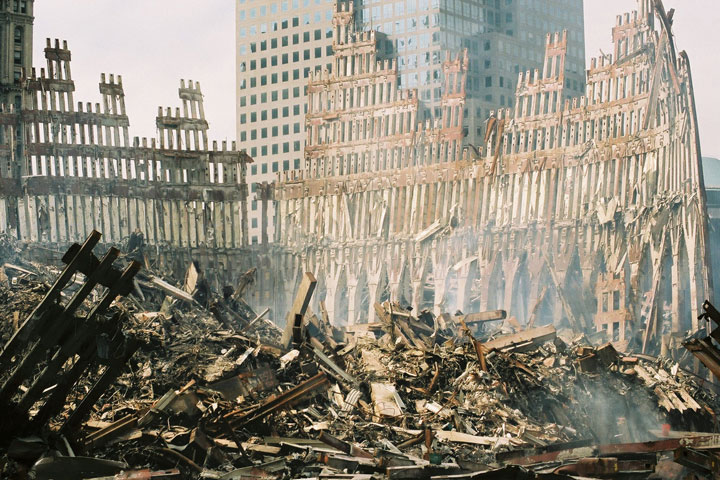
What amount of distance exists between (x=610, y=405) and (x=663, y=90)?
1086cm

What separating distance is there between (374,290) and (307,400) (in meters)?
15.1

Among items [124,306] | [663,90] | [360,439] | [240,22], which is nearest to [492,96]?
[240,22]

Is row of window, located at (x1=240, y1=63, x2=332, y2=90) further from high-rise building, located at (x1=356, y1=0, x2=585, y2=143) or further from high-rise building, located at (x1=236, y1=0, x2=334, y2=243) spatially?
high-rise building, located at (x1=356, y1=0, x2=585, y2=143)

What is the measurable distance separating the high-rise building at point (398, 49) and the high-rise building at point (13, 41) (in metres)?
25.9

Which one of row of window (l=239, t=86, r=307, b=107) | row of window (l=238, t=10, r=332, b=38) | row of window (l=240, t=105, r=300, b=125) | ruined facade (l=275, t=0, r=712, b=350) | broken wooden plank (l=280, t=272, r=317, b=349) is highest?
row of window (l=238, t=10, r=332, b=38)

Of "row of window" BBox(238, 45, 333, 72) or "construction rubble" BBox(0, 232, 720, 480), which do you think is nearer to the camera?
"construction rubble" BBox(0, 232, 720, 480)

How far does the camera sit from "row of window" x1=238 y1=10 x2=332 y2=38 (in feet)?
210

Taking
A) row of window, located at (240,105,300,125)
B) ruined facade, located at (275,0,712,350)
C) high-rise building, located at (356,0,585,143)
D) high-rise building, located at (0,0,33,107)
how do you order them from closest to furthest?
ruined facade, located at (275,0,712,350) → high-rise building, located at (0,0,33,107) → high-rise building, located at (356,0,585,143) → row of window, located at (240,105,300,125)

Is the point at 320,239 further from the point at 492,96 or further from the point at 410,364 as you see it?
the point at 492,96

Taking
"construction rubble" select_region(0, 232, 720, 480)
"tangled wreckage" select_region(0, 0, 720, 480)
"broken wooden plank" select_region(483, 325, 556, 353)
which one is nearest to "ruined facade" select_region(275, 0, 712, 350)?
"tangled wreckage" select_region(0, 0, 720, 480)

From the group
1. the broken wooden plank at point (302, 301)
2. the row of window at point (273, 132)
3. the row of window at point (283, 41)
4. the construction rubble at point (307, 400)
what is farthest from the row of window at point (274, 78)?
the broken wooden plank at point (302, 301)

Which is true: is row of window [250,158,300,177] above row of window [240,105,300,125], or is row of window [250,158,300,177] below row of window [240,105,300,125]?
below

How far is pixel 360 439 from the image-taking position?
16.5 meters

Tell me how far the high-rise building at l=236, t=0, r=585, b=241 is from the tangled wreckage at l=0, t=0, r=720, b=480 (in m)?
24.6
